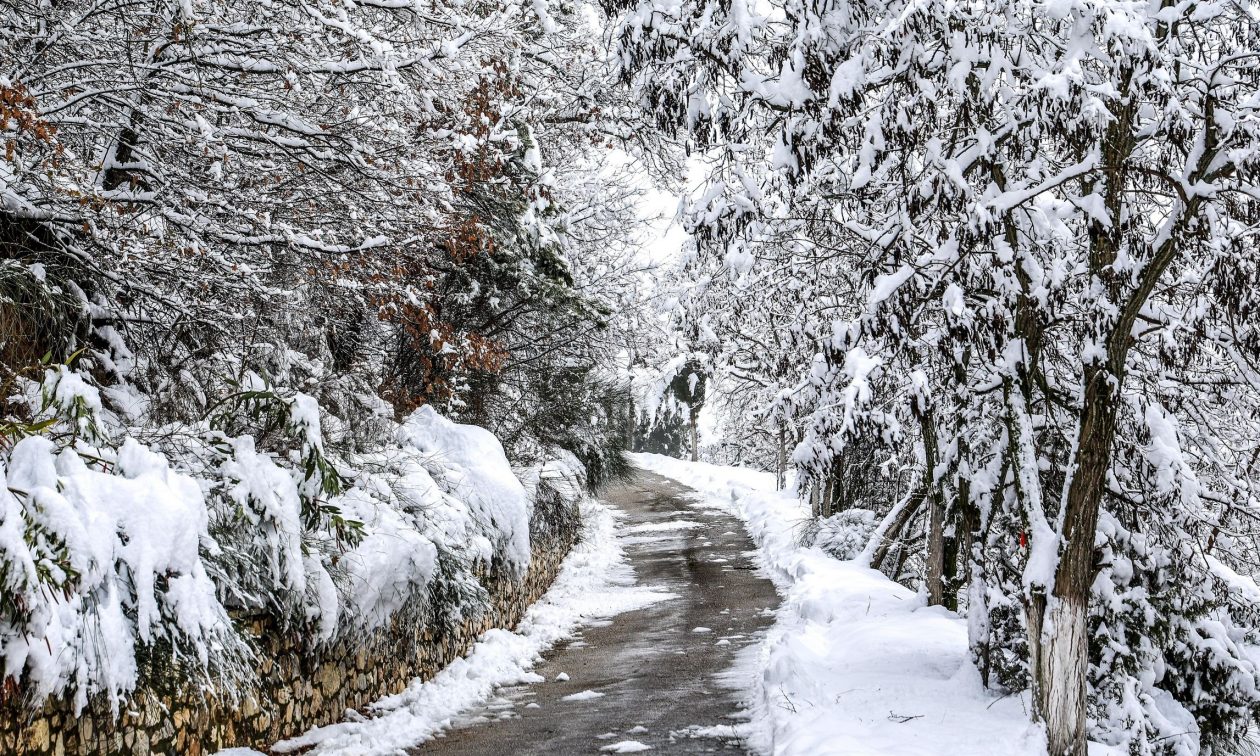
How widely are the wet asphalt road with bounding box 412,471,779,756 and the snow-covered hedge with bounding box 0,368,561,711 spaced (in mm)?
1187

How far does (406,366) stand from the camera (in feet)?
43.4

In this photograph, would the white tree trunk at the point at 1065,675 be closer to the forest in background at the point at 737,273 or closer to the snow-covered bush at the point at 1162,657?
the forest in background at the point at 737,273

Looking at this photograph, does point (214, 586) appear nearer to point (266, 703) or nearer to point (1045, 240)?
point (266, 703)

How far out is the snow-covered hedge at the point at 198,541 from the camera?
4375mm

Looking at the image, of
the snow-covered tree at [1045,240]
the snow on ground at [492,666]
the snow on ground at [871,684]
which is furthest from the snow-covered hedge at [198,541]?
the snow-covered tree at [1045,240]

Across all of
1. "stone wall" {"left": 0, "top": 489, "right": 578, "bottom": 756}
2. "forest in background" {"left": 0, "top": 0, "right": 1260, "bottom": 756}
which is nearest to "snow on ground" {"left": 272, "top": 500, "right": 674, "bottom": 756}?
"stone wall" {"left": 0, "top": 489, "right": 578, "bottom": 756}

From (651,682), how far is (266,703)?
415cm

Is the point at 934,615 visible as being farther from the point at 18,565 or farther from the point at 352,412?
the point at 18,565

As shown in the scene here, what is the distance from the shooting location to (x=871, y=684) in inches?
311

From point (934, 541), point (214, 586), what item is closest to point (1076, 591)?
point (934, 541)

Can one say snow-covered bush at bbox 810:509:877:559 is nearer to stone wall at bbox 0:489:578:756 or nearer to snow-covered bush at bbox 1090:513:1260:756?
stone wall at bbox 0:489:578:756

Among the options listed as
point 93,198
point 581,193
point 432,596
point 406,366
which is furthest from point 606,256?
point 93,198

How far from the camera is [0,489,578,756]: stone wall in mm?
4570

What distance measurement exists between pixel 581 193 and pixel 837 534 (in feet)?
27.6
